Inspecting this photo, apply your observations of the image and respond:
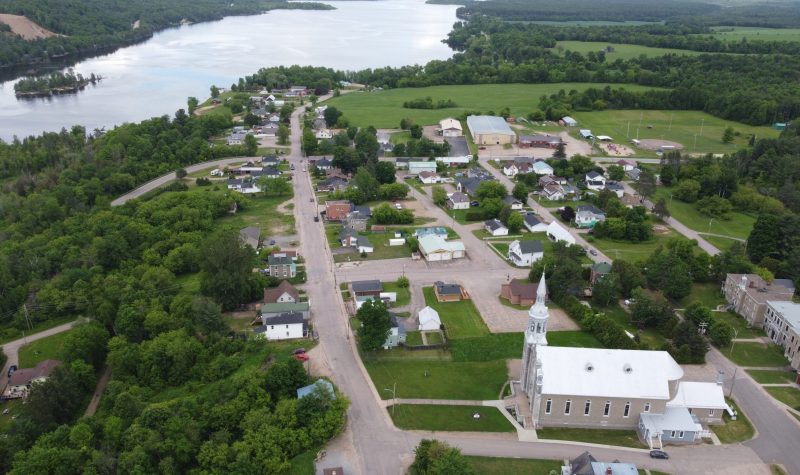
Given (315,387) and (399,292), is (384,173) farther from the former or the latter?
(315,387)

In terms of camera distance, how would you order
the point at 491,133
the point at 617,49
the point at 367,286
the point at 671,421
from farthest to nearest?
the point at 617,49 → the point at 491,133 → the point at 367,286 → the point at 671,421

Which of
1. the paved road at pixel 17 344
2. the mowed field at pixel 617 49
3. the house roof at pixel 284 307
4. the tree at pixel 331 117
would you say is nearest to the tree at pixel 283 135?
the tree at pixel 331 117

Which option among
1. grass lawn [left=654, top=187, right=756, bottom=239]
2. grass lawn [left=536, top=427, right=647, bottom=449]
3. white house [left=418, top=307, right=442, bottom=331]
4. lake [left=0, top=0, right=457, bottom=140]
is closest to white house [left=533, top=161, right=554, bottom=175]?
grass lawn [left=654, top=187, right=756, bottom=239]

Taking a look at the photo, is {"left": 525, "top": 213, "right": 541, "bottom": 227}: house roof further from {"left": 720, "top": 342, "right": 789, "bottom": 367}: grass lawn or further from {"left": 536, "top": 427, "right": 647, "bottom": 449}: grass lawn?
{"left": 536, "top": 427, "right": 647, "bottom": 449}: grass lawn

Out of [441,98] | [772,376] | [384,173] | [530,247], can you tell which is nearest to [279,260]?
[530,247]

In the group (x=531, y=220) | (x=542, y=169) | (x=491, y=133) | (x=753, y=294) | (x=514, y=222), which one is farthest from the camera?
(x=491, y=133)
